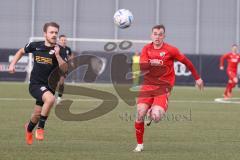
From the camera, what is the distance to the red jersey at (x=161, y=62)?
10.2 m

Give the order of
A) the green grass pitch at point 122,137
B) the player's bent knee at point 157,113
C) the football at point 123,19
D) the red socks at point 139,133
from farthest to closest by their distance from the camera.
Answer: the football at point 123,19
the red socks at point 139,133
the player's bent knee at point 157,113
the green grass pitch at point 122,137

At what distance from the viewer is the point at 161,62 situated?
10.2 m

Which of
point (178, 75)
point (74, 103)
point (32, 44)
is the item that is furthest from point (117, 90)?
point (32, 44)

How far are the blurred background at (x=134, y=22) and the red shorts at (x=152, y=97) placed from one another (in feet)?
100

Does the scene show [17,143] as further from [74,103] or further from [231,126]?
[74,103]

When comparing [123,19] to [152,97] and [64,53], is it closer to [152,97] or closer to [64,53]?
[64,53]

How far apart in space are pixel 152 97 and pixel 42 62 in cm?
203

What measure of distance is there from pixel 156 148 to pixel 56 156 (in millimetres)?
1967

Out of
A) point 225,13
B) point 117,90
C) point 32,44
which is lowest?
point 117,90

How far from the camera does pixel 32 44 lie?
35.2 feet

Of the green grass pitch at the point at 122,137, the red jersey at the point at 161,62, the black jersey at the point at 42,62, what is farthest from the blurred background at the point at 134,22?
the red jersey at the point at 161,62

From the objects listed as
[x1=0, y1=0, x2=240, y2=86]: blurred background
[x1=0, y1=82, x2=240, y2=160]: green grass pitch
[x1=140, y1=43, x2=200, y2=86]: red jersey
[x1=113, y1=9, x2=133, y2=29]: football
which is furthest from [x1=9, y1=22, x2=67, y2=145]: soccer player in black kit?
[x1=0, y1=0, x2=240, y2=86]: blurred background

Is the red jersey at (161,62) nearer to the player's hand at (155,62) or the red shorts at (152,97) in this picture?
the player's hand at (155,62)

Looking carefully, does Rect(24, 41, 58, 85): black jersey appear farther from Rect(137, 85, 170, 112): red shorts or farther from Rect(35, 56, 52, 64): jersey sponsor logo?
Rect(137, 85, 170, 112): red shorts
